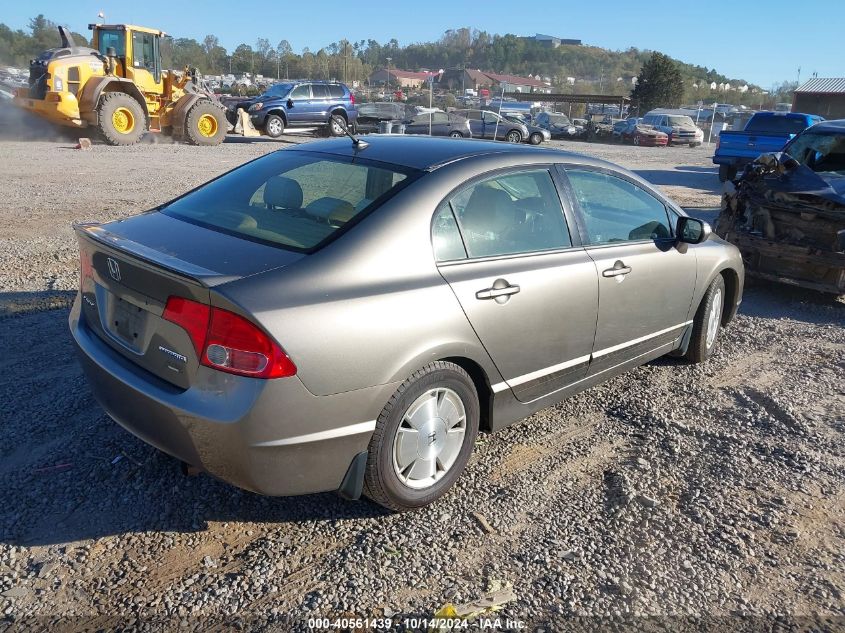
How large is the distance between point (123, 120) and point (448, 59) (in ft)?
521

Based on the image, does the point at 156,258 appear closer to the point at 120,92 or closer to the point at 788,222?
the point at 788,222

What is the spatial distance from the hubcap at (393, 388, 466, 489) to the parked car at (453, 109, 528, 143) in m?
26.1

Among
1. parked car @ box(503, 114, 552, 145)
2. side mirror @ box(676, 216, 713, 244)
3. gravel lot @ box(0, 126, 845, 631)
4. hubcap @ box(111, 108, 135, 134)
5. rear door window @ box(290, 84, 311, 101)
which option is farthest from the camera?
parked car @ box(503, 114, 552, 145)

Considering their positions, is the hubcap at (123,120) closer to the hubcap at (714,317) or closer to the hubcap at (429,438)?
the hubcap at (714,317)

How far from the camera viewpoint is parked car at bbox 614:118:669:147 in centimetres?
3416

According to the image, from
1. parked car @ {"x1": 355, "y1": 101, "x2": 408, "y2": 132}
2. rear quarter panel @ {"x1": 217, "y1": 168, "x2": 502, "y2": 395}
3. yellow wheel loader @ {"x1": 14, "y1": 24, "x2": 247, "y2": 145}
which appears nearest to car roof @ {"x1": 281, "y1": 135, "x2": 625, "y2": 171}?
rear quarter panel @ {"x1": 217, "y1": 168, "x2": 502, "y2": 395}

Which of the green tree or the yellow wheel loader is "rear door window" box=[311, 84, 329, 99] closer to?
the yellow wheel loader

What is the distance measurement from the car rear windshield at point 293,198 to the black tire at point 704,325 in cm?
270

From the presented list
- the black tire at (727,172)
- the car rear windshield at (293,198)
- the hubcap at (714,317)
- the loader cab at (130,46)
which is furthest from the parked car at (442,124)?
the car rear windshield at (293,198)

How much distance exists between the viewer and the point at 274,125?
→ 2462 cm

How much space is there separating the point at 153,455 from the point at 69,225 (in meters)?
6.27

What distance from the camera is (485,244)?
3441mm

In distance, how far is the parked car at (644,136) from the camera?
3416 cm

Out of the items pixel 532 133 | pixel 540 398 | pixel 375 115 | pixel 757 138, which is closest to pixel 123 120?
pixel 375 115
